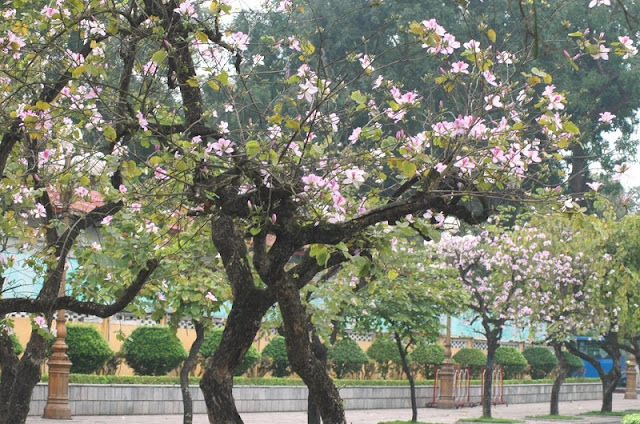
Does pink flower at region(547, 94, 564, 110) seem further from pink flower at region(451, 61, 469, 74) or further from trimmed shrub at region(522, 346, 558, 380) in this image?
trimmed shrub at region(522, 346, 558, 380)

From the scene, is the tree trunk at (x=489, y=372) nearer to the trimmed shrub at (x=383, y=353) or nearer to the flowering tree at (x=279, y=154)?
the trimmed shrub at (x=383, y=353)

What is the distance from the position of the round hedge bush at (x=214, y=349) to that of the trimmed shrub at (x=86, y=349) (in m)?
3.10

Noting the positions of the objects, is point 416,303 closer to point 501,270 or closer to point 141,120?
point 501,270

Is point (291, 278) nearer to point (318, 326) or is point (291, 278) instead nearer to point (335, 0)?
point (318, 326)

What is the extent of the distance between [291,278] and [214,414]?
127 cm

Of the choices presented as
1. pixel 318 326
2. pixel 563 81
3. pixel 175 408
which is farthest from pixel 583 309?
pixel 563 81

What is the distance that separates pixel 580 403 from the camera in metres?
42.3

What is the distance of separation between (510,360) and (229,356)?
34560mm

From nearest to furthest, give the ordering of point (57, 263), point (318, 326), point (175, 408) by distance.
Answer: point (57, 263) < point (318, 326) < point (175, 408)

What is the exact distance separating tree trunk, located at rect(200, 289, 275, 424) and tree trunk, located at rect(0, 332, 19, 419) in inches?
156

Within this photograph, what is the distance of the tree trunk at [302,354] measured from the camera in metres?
9.20

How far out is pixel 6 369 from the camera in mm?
12586

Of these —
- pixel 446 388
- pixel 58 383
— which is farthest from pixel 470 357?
pixel 58 383

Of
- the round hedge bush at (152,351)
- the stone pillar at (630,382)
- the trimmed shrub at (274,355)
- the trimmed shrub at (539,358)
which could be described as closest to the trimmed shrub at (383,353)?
the trimmed shrub at (274,355)
